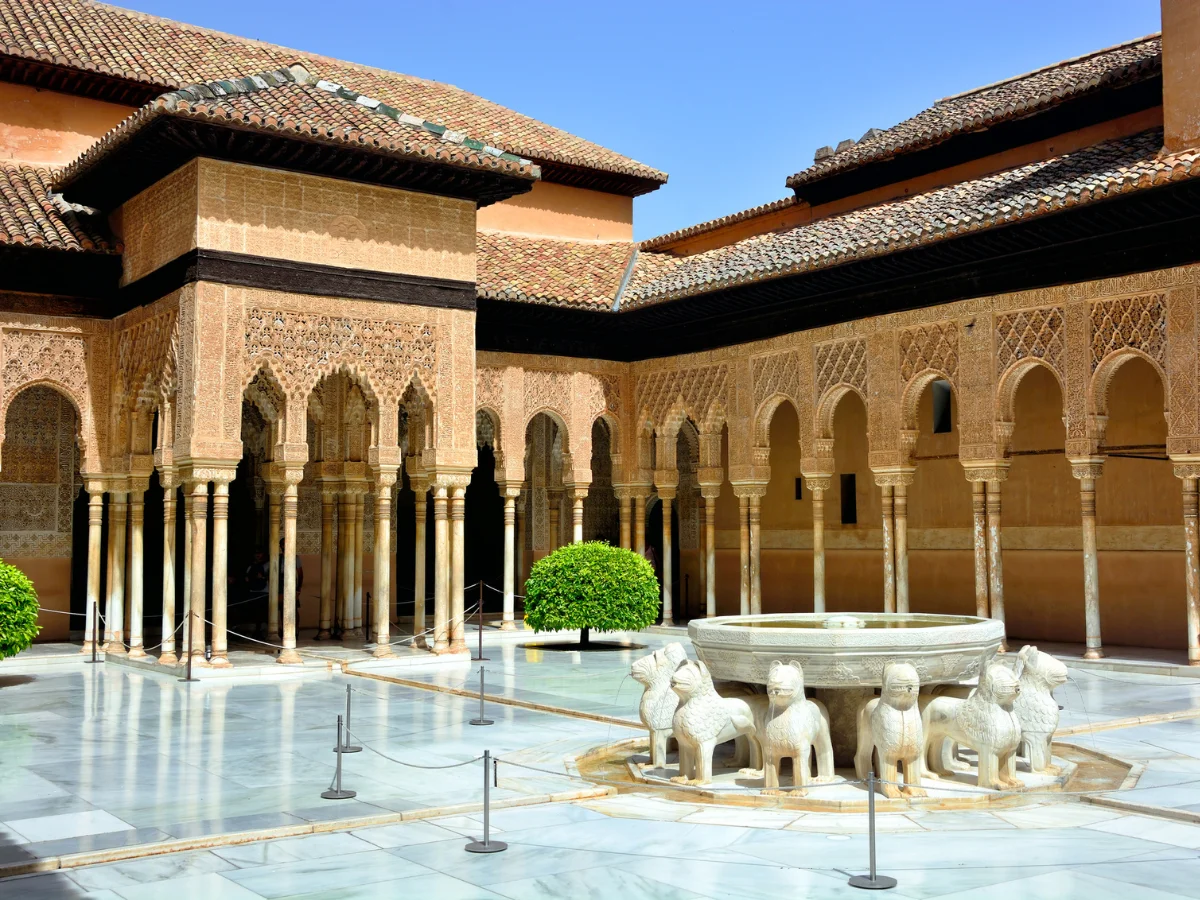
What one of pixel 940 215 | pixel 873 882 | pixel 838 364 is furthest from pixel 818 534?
pixel 873 882

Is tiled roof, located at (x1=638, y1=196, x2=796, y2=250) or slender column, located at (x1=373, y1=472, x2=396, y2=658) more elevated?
tiled roof, located at (x1=638, y1=196, x2=796, y2=250)

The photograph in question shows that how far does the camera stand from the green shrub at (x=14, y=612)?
1188 cm

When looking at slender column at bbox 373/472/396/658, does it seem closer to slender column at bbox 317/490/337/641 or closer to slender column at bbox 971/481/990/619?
slender column at bbox 317/490/337/641

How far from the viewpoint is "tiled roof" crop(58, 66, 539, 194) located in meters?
13.6

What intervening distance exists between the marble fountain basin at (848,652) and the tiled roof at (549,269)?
36.3 ft

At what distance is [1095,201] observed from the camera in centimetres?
1320

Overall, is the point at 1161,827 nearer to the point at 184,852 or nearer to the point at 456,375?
the point at 184,852

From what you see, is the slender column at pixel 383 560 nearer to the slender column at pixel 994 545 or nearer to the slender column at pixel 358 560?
the slender column at pixel 358 560

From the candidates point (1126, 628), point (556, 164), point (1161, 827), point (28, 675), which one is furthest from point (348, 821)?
point (556, 164)

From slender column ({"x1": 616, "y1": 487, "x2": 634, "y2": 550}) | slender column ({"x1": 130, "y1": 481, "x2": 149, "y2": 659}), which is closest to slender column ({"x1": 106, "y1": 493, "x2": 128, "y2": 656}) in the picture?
slender column ({"x1": 130, "y1": 481, "x2": 149, "y2": 659})

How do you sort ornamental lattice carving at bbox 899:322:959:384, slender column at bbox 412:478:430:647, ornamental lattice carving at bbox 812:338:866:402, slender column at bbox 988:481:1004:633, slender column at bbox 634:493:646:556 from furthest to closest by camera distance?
slender column at bbox 634:493:646:556, slender column at bbox 412:478:430:647, ornamental lattice carving at bbox 812:338:866:402, ornamental lattice carving at bbox 899:322:959:384, slender column at bbox 988:481:1004:633

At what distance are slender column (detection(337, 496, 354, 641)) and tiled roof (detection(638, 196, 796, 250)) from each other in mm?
8315

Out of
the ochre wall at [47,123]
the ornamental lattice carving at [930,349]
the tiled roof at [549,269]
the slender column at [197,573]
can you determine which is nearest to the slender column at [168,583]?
the slender column at [197,573]

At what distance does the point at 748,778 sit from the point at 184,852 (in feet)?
10.5
